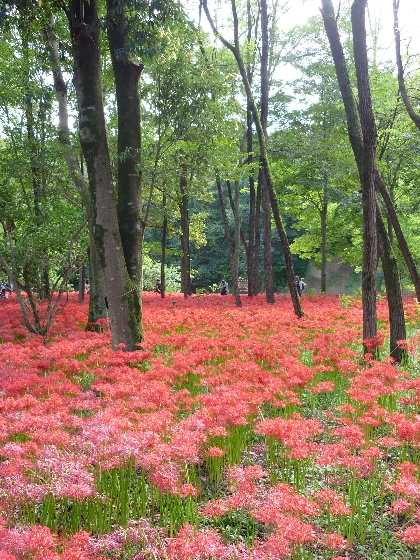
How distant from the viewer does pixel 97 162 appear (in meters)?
7.93

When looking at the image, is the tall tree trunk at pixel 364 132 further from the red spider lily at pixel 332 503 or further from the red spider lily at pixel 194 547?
the red spider lily at pixel 194 547

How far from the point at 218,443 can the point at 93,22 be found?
7.94 m

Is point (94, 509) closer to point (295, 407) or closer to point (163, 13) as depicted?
point (295, 407)

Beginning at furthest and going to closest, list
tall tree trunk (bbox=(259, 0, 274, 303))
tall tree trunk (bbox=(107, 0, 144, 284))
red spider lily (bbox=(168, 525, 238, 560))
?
tall tree trunk (bbox=(259, 0, 274, 303)) < tall tree trunk (bbox=(107, 0, 144, 284)) < red spider lily (bbox=(168, 525, 238, 560))

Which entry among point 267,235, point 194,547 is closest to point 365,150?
point 194,547

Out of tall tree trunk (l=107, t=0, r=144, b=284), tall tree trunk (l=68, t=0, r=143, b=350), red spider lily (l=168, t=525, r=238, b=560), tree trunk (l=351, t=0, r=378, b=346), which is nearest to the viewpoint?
red spider lily (l=168, t=525, r=238, b=560)

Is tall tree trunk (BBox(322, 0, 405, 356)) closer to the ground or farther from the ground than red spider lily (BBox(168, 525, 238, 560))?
farther from the ground

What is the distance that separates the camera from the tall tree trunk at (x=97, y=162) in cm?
792

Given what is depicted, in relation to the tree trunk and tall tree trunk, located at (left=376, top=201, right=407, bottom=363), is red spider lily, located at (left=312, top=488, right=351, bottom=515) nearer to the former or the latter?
the tree trunk

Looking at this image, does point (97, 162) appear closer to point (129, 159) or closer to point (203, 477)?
point (129, 159)

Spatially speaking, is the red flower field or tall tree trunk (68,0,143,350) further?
tall tree trunk (68,0,143,350)

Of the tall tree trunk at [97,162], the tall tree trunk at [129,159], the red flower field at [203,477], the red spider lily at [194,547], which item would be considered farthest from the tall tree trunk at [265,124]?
the red spider lily at [194,547]

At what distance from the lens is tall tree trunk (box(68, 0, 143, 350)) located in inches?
312

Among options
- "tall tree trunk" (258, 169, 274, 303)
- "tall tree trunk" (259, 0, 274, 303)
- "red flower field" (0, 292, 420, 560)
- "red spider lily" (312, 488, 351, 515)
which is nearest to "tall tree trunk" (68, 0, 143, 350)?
"red flower field" (0, 292, 420, 560)
